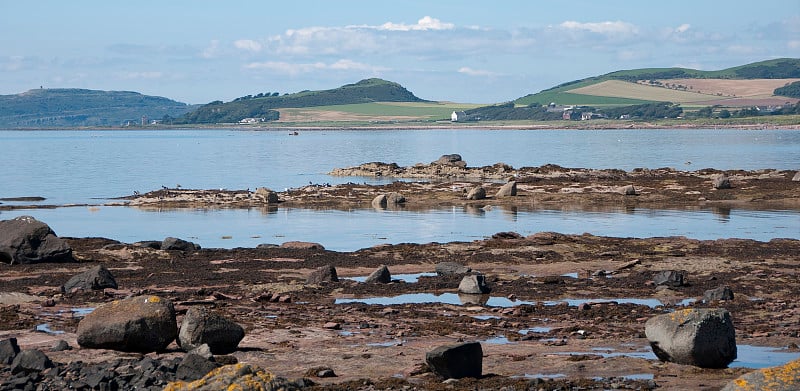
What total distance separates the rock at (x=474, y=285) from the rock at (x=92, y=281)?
7.92m

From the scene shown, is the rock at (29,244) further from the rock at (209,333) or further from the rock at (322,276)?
the rock at (209,333)

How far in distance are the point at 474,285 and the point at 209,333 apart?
837cm

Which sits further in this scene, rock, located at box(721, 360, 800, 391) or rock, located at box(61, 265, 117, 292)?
rock, located at box(61, 265, 117, 292)

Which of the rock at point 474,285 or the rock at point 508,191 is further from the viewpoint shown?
the rock at point 508,191

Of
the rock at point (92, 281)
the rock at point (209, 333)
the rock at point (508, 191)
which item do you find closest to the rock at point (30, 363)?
the rock at point (209, 333)

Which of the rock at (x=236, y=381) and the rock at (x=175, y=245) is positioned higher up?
the rock at (x=236, y=381)

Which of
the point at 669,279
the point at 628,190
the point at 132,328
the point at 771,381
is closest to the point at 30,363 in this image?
the point at 132,328

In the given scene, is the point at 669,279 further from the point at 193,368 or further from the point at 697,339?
the point at 193,368

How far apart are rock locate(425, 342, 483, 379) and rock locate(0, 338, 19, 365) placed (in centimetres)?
608

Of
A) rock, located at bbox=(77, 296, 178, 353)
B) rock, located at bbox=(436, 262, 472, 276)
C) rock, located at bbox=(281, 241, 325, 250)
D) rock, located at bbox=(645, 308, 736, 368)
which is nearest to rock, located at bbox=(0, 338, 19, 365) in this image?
rock, located at bbox=(77, 296, 178, 353)

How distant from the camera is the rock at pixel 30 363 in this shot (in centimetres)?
1496

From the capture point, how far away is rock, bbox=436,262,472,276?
88.3 ft

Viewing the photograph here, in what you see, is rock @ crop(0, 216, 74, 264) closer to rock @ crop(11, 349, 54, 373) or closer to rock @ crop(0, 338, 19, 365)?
rock @ crop(0, 338, 19, 365)

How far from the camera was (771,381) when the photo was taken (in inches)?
444
